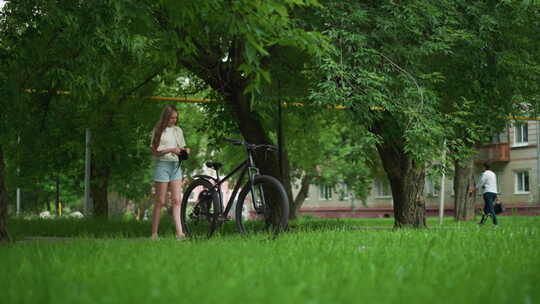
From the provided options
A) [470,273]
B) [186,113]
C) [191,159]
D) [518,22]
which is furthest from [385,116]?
[191,159]

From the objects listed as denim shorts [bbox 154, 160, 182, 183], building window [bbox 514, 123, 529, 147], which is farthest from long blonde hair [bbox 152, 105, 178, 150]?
building window [bbox 514, 123, 529, 147]

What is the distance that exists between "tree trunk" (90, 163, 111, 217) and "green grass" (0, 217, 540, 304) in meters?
17.2

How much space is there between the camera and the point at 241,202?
29.5 feet

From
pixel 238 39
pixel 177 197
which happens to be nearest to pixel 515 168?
pixel 238 39

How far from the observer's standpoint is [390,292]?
13.0ft

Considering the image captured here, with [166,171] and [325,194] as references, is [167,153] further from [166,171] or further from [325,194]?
[325,194]

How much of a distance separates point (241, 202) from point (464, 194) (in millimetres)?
22233

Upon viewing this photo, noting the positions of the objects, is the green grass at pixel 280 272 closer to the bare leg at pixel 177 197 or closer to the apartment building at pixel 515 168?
the bare leg at pixel 177 197

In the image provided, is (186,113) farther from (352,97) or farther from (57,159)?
(352,97)

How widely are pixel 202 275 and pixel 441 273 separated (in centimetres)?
163

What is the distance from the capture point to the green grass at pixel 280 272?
3.85 meters

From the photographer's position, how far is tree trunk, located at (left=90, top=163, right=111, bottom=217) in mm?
24297

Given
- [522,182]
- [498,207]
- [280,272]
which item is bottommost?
[280,272]

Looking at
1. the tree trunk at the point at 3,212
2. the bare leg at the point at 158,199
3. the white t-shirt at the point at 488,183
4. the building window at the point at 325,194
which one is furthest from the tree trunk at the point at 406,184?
the building window at the point at 325,194
